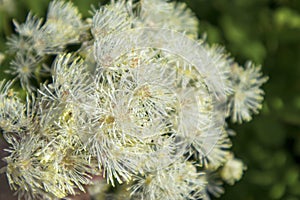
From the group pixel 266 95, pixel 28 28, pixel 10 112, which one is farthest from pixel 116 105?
pixel 266 95

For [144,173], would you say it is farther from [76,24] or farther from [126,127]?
[76,24]

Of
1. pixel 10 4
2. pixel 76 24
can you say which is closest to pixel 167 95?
pixel 76 24

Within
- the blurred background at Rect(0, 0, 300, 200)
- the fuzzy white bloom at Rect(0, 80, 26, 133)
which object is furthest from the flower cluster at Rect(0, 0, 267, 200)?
the blurred background at Rect(0, 0, 300, 200)

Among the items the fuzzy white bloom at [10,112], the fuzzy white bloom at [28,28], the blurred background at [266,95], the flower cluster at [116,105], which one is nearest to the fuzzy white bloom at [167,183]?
the flower cluster at [116,105]

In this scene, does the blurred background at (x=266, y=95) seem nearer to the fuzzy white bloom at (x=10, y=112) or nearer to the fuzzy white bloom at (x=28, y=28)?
the fuzzy white bloom at (x=28, y=28)

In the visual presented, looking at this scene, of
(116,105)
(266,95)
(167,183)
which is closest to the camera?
(116,105)

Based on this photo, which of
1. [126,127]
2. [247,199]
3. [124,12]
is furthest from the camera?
[247,199]

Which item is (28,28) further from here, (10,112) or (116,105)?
(116,105)
